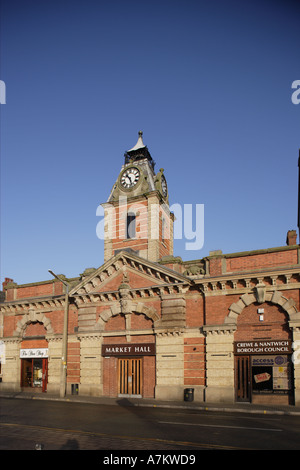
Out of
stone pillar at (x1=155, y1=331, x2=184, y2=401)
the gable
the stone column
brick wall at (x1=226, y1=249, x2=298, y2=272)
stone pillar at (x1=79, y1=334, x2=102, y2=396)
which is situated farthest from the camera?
the stone column

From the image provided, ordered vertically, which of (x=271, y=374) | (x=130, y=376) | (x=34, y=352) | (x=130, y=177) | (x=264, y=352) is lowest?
(x=130, y=376)

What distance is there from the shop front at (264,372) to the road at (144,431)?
3.98 meters

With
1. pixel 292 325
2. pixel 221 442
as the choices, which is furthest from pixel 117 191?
pixel 221 442

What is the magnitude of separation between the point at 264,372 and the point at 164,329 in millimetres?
6370

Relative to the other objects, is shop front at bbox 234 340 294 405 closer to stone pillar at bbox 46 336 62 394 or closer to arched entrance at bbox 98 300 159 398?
arched entrance at bbox 98 300 159 398

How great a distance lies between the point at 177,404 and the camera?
2284cm

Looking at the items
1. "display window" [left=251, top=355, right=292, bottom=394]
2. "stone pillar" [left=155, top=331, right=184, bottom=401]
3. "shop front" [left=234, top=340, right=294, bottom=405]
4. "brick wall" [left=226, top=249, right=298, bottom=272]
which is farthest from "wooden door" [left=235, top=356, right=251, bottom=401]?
"brick wall" [left=226, top=249, right=298, bottom=272]

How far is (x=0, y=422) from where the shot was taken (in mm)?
15844

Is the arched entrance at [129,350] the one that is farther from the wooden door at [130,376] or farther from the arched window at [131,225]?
the arched window at [131,225]

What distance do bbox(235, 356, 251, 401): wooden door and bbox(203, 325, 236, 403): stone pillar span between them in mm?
415

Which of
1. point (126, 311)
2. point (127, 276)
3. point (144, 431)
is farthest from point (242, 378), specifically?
point (144, 431)

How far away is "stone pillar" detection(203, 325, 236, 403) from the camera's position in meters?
23.5

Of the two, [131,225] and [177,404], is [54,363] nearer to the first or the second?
[177,404]
